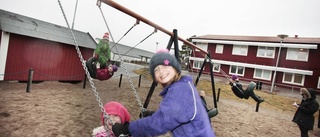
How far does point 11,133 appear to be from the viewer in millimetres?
3910

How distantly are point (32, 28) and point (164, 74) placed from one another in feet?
39.8

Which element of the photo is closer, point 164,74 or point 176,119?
point 176,119

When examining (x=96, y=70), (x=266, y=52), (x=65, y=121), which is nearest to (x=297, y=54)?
(x=266, y=52)

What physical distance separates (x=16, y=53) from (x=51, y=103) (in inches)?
229

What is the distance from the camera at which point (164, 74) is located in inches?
69.9

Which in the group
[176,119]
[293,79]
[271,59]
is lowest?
[176,119]

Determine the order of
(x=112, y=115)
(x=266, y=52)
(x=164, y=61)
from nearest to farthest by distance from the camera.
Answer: (x=164, y=61)
(x=112, y=115)
(x=266, y=52)

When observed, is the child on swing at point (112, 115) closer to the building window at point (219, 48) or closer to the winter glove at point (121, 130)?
the winter glove at point (121, 130)

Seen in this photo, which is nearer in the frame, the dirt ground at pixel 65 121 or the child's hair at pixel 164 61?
the child's hair at pixel 164 61

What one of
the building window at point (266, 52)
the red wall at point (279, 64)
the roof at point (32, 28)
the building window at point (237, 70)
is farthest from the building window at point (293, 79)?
the roof at point (32, 28)

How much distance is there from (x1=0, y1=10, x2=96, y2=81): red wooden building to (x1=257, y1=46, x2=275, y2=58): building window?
68.9 feet

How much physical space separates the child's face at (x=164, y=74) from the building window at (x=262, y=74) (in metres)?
24.8

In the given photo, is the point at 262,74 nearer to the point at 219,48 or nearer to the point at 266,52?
the point at 266,52

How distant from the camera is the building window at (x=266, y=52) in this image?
22812 millimetres
